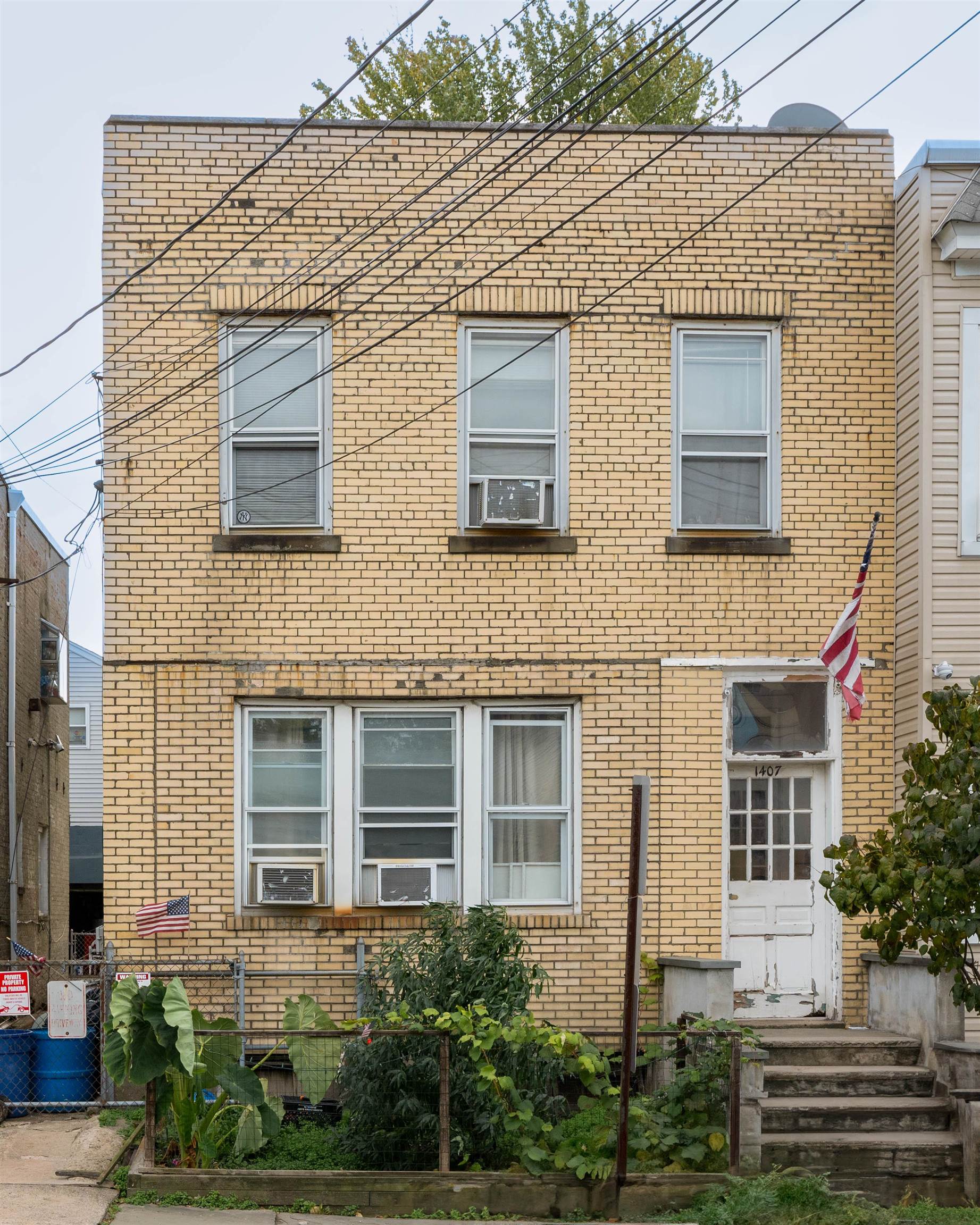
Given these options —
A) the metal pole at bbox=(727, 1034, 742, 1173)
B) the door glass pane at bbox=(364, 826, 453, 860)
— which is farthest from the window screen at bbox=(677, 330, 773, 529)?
the metal pole at bbox=(727, 1034, 742, 1173)

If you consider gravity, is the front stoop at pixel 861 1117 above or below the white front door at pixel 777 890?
below

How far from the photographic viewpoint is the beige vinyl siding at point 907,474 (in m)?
11.4

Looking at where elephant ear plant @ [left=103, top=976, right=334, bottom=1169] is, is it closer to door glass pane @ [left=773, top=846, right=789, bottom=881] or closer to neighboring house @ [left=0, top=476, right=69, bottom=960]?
door glass pane @ [left=773, top=846, right=789, bottom=881]

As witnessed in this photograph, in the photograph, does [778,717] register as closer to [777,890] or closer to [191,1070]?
[777,890]

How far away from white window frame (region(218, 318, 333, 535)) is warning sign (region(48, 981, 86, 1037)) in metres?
3.78

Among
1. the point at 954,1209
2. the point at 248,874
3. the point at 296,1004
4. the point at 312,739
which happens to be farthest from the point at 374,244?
the point at 954,1209

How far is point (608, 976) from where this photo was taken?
1134cm

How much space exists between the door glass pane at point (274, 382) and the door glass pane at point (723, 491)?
319cm

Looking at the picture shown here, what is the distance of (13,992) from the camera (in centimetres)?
1060

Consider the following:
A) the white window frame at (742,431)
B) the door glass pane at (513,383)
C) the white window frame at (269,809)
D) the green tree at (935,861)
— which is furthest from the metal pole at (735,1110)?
the door glass pane at (513,383)

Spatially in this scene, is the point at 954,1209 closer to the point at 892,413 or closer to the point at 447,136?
the point at 892,413

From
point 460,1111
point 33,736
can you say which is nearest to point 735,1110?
point 460,1111

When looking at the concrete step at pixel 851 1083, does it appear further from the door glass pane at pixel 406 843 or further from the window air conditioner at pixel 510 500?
the window air conditioner at pixel 510 500

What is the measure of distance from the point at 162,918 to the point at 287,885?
1004mm
